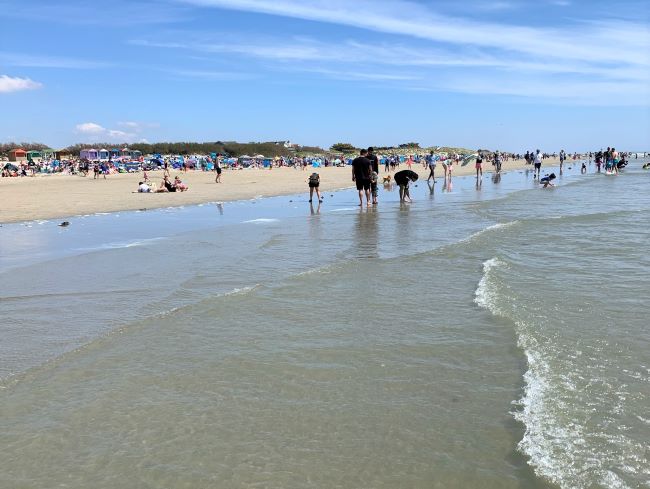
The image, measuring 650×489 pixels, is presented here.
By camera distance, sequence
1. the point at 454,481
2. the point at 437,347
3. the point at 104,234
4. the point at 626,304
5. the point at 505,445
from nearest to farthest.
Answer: the point at 454,481
the point at 505,445
the point at 437,347
the point at 626,304
the point at 104,234

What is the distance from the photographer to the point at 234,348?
481 cm

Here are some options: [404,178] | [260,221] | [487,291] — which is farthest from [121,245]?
[404,178]

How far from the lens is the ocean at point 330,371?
9.70 ft

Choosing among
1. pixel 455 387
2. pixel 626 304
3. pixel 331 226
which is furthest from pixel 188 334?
pixel 331 226

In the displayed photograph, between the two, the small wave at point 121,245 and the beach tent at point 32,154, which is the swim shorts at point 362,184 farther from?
the beach tent at point 32,154

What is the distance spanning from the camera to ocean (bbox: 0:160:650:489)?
296 cm

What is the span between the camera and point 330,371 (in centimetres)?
423

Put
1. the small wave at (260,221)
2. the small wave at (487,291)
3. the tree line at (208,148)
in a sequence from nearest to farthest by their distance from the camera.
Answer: the small wave at (487,291), the small wave at (260,221), the tree line at (208,148)

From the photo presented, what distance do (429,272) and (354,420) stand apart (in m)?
4.68

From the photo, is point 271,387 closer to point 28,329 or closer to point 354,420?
point 354,420

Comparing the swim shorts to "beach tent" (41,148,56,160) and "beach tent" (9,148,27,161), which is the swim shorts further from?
"beach tent" (41,148,56,160)

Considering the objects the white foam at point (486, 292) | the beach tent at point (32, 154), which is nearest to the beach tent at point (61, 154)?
the beach tent at point (32, 154)

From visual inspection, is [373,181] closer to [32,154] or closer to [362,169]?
[362,169]

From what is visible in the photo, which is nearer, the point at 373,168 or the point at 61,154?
the point at 373,168
